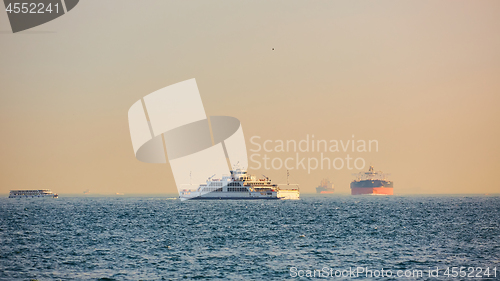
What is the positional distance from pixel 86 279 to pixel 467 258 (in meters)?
32.4

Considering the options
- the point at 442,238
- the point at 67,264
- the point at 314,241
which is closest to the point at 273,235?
the point at 314,241

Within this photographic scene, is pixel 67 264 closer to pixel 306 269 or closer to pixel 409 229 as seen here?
pixel 306 269

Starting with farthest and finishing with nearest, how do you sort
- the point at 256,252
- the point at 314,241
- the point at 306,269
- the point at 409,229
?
the point at 409,229 → the point at 314,241 → the point at 256,252 → the point at 306,269

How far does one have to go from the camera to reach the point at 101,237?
59.5 meters

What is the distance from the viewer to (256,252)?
153 feet

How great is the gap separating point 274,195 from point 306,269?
511ft

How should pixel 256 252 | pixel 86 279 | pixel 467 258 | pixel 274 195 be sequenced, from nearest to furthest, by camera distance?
pixel 86 279
pixel 467 258
pixel 256 252
pixel 274 195

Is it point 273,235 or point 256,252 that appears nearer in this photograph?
point 256,252

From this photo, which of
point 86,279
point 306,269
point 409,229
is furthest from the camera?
point 409,229

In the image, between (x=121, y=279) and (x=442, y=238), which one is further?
(x=442, y=238)

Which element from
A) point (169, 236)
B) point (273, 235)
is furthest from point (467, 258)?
point (169, 236)

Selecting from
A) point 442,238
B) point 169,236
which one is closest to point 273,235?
point 169,236

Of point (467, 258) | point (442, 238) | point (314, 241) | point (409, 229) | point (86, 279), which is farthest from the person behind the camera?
point (409, 229)

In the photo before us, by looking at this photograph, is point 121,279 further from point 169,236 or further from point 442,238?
point 442,238
